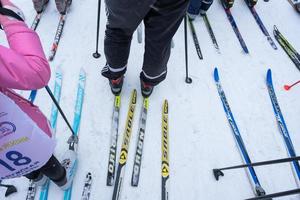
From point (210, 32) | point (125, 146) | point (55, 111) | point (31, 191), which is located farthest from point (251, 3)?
point (31, 191)

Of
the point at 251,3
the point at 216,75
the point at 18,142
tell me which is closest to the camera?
the point at 18,142

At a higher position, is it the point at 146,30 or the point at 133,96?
the point at 146,30

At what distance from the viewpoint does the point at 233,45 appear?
2.72 m

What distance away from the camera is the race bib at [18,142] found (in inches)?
35.5

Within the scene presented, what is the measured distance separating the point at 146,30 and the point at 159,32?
100mm

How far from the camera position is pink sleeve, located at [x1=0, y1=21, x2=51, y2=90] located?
779 millimetres

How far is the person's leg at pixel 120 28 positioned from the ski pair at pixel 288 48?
1860 millimetres

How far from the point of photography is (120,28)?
1539 mm

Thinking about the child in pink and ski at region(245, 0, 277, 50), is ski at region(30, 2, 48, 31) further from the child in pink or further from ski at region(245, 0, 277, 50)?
ski at region(245, 0, 277, 50)

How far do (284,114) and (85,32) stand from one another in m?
2.02

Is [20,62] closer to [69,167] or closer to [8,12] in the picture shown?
[8,12]

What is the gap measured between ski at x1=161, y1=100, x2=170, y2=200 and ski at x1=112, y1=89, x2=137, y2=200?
252mm

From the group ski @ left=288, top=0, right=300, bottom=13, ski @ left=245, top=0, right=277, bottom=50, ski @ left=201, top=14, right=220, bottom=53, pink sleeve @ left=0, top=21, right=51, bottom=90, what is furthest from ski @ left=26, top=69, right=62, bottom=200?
ski @ left=288, top=0, right=300, bottom=13

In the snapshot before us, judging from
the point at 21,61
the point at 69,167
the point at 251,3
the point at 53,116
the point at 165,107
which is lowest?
the point at 69,167
